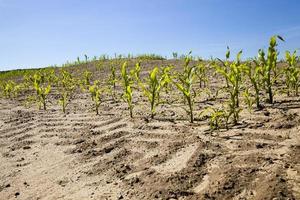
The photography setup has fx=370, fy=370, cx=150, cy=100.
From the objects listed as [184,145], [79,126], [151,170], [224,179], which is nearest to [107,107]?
[79,126]

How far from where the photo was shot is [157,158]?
272cm

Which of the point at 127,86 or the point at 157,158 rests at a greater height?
the point at 127,86

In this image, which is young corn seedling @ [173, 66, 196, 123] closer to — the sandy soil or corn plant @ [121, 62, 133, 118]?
the sandy soil

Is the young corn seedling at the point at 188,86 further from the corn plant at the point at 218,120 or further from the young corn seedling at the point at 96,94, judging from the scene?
the young corn seedling at the point at 96,94

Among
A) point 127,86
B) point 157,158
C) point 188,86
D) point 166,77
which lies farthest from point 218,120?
point 127,86

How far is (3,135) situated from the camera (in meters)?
4.31

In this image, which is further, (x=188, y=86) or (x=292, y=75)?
(x=292, y=75)

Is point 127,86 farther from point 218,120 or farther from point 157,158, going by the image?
point 157,158

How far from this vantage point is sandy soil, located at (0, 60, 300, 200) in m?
2.13

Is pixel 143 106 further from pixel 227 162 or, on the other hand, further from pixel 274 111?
pixel 227 162

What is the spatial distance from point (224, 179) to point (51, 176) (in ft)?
4.34

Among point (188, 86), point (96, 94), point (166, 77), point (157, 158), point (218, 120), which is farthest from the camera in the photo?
point (96, 94)

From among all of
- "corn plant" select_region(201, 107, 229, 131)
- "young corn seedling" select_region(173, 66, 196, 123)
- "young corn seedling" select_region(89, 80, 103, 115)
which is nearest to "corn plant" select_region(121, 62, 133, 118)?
"young corn seedling" select_region(89, 80, 103, 115)

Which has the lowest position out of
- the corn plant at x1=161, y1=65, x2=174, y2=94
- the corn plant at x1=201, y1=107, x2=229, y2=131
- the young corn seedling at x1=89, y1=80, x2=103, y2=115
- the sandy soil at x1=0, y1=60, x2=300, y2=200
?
the sandy soil at x1=0, y1=60, x2=300, y2=200
